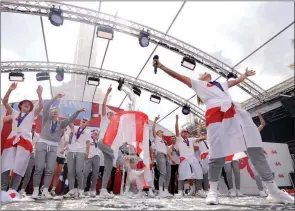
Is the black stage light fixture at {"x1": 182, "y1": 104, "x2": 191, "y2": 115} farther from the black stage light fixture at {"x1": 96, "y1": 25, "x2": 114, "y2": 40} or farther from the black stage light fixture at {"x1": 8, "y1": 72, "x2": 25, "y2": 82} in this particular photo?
the black stage light fixture at {"x1": 8, "y1": 72, "x2": 25, "y2": 82}

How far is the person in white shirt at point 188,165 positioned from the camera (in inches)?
243

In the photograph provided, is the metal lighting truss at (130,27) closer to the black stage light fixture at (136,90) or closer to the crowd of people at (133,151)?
the black stage light fixture at (136,90)

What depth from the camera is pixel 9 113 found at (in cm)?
365

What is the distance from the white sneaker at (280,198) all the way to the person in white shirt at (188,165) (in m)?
3.28

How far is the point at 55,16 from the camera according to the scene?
302 inches

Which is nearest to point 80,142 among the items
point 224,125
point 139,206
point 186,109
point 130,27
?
point 139,206

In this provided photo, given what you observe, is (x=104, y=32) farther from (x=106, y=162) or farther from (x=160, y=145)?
(x=106, y=162)

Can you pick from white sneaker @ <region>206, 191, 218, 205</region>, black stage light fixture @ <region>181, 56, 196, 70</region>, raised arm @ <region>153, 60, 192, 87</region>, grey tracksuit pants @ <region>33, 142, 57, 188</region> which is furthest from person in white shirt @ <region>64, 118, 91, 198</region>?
black stage light fixture @ <region>181, 56, 196, 70</region>

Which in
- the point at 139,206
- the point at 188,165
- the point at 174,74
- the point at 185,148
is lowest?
the point at 139,206

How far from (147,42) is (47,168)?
587 centimetres

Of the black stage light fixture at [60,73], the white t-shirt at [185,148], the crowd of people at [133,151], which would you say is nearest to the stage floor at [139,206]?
the crowd of people at [133,151]

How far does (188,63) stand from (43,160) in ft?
21.8

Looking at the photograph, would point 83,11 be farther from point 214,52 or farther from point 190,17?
point 214,52

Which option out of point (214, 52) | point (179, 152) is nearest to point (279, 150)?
point (214, 52)
